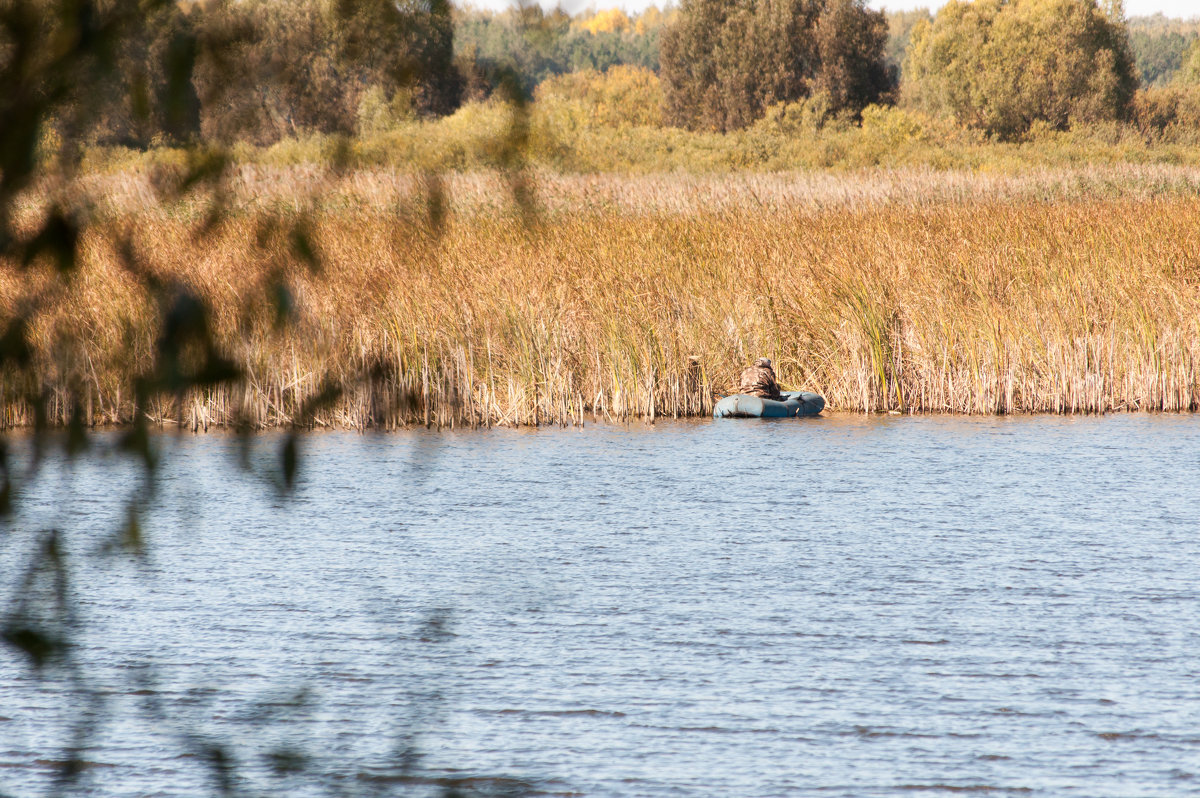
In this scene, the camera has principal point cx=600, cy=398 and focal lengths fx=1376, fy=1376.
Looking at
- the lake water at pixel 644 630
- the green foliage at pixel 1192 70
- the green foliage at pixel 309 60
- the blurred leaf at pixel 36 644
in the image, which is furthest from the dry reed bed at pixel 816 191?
the green foliage at pixel 1192 70

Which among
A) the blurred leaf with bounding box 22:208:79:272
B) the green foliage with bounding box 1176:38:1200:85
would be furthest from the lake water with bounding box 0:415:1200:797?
the green foliage with bounding box 1176:38:1200:85

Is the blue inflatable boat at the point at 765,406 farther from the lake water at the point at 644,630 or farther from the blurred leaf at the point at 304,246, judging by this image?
the blurred leaf at the point at 304,246

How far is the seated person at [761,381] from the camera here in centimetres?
1095

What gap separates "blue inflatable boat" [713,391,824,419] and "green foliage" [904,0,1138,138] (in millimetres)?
46678

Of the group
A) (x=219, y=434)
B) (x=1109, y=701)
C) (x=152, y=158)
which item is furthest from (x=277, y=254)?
(x=219, y=434)

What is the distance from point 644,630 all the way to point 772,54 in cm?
4835

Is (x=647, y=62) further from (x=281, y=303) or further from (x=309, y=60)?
(x=281, y=303)

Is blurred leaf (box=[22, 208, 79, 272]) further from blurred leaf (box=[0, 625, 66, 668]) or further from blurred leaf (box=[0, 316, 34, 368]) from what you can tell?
blurred leaf (box=[0, 625, 66, 668])

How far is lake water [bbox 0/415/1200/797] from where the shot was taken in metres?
4.14

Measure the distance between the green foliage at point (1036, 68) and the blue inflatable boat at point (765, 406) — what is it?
46678mm

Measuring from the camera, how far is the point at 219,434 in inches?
413

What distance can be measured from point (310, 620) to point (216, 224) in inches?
161

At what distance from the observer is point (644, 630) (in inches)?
212

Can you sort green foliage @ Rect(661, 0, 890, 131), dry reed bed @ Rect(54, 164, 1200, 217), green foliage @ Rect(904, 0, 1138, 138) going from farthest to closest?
green foliage @ Rect(904, 0, 1138, 138) < green foliage @ Rect(661, 0, 890, 131) < dry reed bed @ Rect(54, 164, 1200, 217)
